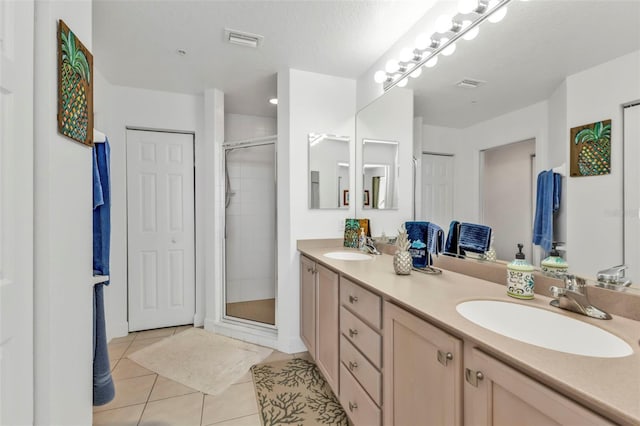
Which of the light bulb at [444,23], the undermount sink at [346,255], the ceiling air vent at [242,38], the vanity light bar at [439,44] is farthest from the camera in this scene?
the undermount sink at [346,255]

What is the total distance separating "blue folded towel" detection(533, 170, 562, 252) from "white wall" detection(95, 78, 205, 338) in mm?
2669

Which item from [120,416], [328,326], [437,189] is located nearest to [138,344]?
[120,416]

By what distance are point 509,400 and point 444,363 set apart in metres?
0.21

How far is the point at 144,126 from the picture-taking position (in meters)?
2.88

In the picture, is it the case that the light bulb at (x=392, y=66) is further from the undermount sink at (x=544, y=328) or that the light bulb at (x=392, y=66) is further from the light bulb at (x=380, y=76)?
the undermount sink at (x=544, y=328)

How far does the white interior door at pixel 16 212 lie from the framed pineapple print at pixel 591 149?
194cm

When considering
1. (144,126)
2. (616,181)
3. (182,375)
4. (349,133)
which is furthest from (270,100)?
(616,181)

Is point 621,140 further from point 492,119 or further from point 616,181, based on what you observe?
point 492,119

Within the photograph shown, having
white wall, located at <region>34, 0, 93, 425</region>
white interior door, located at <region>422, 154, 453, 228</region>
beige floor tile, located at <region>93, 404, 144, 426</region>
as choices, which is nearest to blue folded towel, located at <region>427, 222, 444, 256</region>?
white interior door, located at <region>422, 154, 453, 228</region>

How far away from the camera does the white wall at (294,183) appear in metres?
2.47

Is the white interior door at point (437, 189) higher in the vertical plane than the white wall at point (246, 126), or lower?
lower

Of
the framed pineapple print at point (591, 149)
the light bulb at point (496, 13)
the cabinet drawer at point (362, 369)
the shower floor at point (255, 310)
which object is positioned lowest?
the shower floor at point (255, 310)

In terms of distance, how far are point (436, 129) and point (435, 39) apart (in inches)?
20.5

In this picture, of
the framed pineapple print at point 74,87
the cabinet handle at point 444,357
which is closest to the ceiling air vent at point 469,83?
the cabinet handle at point 444,357
